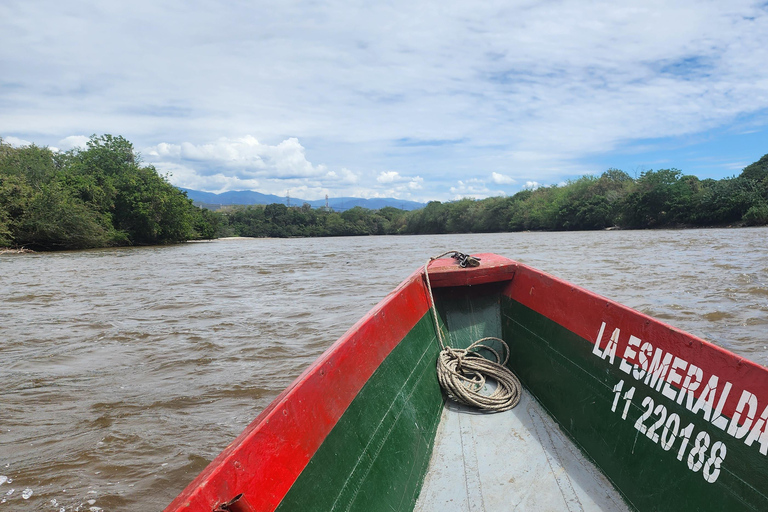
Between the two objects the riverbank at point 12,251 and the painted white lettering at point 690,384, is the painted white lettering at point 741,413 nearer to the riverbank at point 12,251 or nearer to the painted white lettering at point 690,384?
the painted white lettering at point 690,384

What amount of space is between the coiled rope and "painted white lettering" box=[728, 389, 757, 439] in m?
1.63

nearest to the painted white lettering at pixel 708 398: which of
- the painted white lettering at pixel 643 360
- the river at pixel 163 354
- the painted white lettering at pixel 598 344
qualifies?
the painted white lettering at pixel 643 360

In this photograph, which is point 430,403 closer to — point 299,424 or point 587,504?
point 587,504

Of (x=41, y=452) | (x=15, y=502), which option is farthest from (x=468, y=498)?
(x=41, y=452)

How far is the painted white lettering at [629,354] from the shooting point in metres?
2.17

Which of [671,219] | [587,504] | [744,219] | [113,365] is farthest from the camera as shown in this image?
[671,219]

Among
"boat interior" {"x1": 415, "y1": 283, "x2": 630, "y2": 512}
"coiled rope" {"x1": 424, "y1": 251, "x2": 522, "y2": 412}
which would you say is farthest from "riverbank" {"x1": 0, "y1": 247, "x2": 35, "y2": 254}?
"boat interior" {"x1": 415, "y1": 283, "x2": 630, "y2": 512}

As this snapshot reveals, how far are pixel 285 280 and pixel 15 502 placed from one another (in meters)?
9.87

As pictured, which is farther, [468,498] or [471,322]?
[471,322]

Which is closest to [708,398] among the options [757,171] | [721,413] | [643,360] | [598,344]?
[721,413]

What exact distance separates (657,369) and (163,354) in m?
5.17

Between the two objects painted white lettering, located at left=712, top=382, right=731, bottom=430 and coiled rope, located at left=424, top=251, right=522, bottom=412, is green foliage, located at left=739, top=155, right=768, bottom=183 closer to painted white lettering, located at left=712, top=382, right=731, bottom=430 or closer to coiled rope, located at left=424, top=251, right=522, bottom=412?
coiled rope, located at left=424, top=251, right=522, bottom=412

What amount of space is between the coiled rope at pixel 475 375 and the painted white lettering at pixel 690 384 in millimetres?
1400

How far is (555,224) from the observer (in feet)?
189
